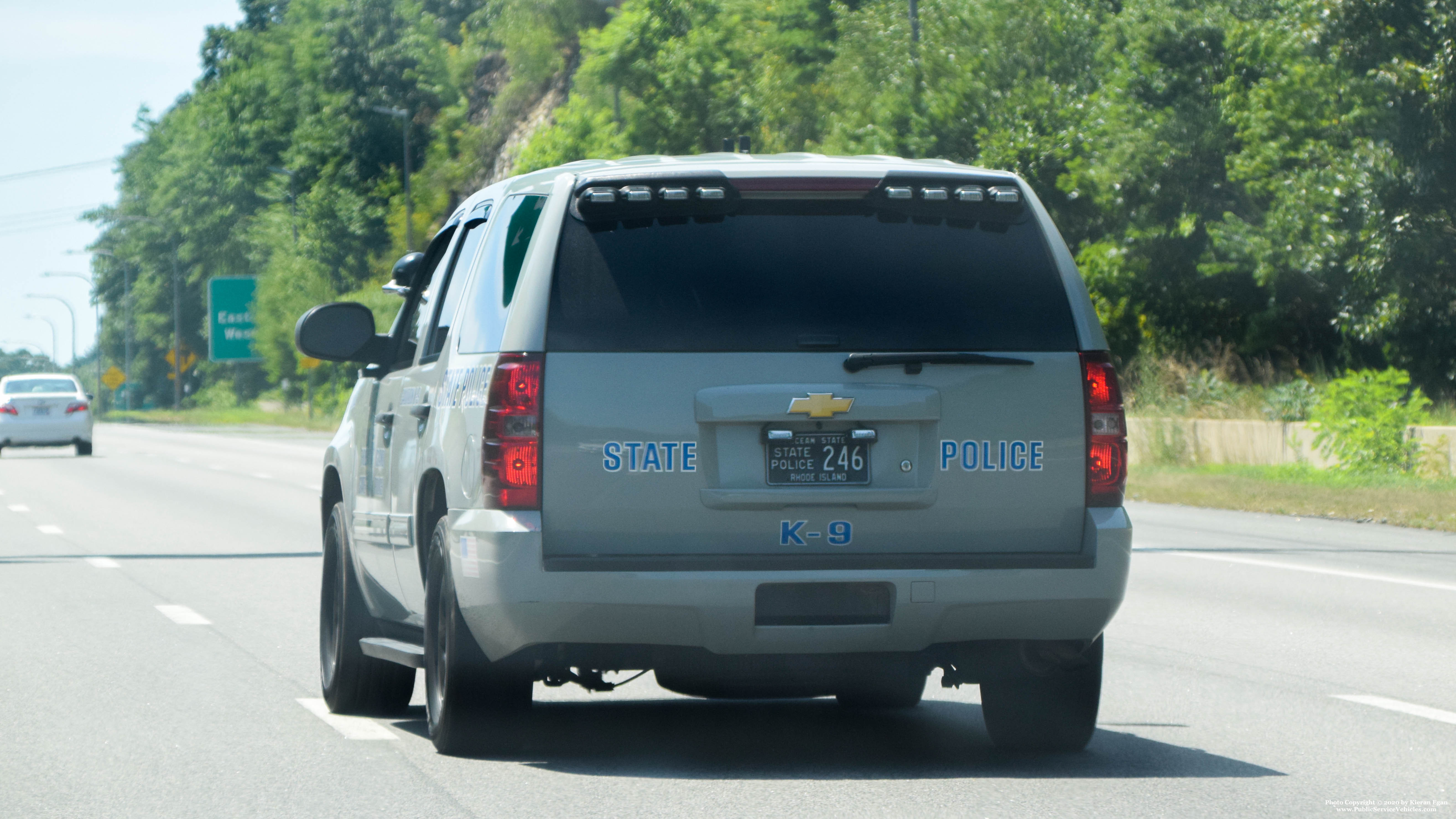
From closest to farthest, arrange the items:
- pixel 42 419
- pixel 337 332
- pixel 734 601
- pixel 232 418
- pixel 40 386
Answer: pixel 734 601
pixel 337 332
pixel 42 419
pixel 40 386
pixel 232 418

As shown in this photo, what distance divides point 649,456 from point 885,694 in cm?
226

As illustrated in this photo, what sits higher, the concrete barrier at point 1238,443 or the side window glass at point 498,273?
the side window glass at point 498,273

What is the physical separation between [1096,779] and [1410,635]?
4.72m

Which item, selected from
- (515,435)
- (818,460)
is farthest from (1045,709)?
(515,435)

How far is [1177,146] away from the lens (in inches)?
1379

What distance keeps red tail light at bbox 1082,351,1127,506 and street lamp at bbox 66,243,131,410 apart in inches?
3817

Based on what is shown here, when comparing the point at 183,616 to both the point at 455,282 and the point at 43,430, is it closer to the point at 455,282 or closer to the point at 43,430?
the point at 455,282

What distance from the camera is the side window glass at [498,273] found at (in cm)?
645

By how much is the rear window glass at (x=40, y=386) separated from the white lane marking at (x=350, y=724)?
3438 centimetres

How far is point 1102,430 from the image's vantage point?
21.1 ft

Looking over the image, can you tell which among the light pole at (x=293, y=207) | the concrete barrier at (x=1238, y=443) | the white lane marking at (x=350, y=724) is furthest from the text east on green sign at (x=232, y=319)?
the white lane marking at (x=350, y=724)

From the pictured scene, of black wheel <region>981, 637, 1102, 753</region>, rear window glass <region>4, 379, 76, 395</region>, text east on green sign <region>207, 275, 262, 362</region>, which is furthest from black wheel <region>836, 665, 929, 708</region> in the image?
text east on green sign <region>207, 275, 262, 362</region>

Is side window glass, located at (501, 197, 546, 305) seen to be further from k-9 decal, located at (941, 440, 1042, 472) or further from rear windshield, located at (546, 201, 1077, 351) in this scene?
k-9 decal, located at (941, 440, 1042, 472)

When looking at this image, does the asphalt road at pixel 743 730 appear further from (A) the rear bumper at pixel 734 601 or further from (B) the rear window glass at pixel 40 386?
(B) the rear window glass at pixel 40 386
